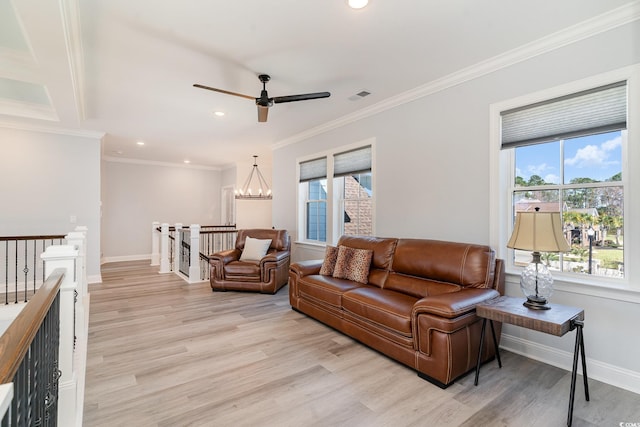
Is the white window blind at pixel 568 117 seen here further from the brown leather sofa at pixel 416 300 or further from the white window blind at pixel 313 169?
the white window blind at pixel 313 169

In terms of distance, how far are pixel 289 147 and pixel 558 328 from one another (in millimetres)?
5266

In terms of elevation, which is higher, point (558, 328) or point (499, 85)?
point (499, 85)

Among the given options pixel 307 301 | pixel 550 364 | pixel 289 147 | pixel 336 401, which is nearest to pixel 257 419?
pixel 336 401

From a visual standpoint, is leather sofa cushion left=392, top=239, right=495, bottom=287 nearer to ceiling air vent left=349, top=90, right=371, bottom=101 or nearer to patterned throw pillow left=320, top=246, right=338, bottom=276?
patterned throw pillow left=320, top=246, right=338, bottom=276

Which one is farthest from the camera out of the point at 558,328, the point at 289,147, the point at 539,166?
the point at 289,147

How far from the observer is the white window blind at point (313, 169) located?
17.8 ft

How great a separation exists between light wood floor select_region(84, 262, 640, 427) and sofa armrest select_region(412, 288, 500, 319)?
0.58 metres

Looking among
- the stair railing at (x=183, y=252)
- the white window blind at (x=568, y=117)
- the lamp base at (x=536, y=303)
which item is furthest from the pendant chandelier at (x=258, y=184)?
the lamp base at (x=536, y=303)

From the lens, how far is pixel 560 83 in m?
2.70

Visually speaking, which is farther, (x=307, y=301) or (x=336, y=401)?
(x=307, y=301)

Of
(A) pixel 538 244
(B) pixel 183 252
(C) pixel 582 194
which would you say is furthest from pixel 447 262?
(B) pixel 183 252

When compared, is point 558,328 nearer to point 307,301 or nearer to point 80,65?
point 307,301

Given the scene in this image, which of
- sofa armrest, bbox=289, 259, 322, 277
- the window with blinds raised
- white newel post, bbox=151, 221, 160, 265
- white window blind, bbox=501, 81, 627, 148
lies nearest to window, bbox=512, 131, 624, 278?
the window with blinds raised

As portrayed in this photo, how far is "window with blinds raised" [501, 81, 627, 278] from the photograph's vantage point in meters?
2.53
